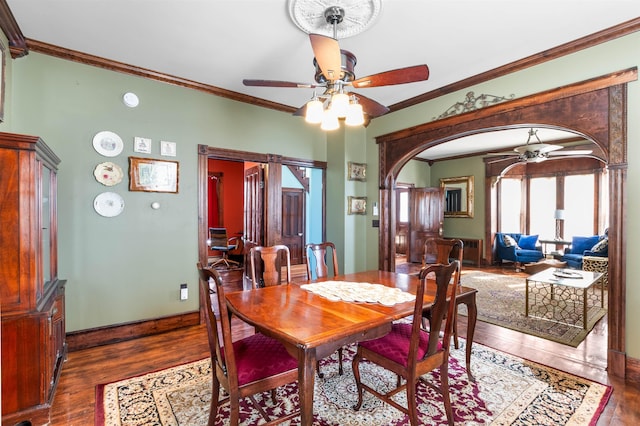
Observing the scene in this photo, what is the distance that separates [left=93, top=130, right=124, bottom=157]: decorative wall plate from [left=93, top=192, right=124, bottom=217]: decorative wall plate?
1.35 feet

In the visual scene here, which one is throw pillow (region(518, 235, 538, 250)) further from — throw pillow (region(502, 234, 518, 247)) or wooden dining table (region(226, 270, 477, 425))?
wooden dining table (region(226, 270, 477, 425))

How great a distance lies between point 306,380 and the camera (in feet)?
4.77

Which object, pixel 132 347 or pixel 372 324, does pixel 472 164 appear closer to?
pixel 372 324

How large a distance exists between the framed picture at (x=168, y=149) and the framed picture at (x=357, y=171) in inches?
91.8

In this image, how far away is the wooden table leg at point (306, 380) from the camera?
144 centimetres

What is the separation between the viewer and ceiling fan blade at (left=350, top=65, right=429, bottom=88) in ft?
6.70

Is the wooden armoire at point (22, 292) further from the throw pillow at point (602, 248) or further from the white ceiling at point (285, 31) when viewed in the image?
the throw pillow at point (602, 248)

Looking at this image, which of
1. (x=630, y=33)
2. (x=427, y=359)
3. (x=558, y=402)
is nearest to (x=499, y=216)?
(x=630, y=33)

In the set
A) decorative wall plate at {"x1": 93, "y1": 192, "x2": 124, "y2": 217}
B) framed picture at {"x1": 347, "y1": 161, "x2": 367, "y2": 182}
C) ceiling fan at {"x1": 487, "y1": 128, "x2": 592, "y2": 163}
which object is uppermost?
ceiling fan at {"x1": 487, "y1": 128, "x2": 592, "y2": 163}

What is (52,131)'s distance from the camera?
2.88 metres

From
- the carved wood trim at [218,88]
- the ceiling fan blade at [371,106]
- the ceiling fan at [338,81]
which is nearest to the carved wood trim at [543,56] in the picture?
the carved wood trim at [218,88]

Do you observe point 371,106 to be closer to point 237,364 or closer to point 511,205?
point 237,364

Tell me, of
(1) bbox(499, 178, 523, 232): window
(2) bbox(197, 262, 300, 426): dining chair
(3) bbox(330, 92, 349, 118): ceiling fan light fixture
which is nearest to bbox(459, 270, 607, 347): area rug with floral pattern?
(1) bbox(499, 178, 523, 232): window

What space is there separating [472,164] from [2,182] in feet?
26.8
